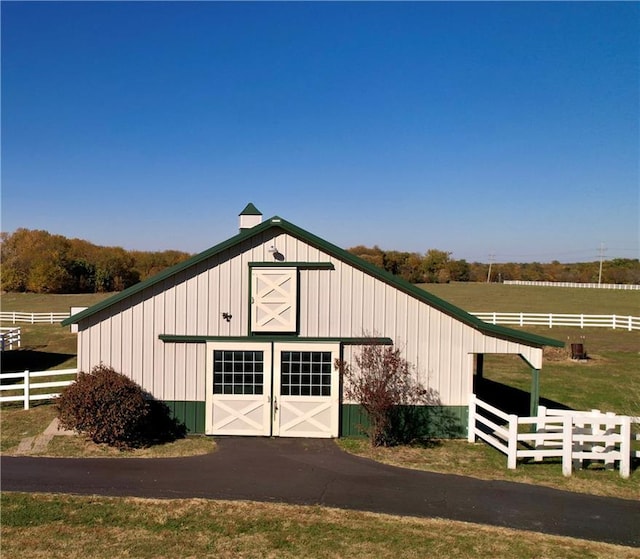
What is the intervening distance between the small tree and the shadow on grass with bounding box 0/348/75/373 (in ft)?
50.9

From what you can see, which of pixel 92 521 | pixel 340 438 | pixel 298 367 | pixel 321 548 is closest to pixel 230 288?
pixel 298 367

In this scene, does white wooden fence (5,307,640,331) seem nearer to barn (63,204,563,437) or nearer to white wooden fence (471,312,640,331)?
white wooden fence (471,312,640,331)

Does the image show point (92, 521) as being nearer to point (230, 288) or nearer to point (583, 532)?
point (230, 288)

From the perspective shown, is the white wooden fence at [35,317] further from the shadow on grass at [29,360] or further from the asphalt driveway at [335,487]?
the asphalt driveway at [335,487]

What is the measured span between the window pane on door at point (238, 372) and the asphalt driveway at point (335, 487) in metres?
1.67

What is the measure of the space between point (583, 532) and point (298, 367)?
22.1 feet

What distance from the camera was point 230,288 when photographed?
12188 millimetres

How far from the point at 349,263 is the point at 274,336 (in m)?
2.63

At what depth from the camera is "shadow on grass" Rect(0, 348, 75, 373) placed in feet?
68.8

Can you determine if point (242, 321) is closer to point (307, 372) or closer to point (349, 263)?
point (307, 372)

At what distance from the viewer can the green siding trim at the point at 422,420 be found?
471 inches

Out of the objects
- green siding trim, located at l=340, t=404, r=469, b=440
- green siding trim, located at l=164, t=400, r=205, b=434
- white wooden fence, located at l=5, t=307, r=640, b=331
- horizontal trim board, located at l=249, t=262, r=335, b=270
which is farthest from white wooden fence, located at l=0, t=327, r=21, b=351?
green siding trim, located at l=340, t=404, r=469, b=440

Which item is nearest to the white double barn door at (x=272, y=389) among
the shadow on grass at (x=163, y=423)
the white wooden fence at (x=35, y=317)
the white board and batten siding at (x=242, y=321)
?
the white board and batten siding at (x=242, y=321)

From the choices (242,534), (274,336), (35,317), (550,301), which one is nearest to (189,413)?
(274,336)
